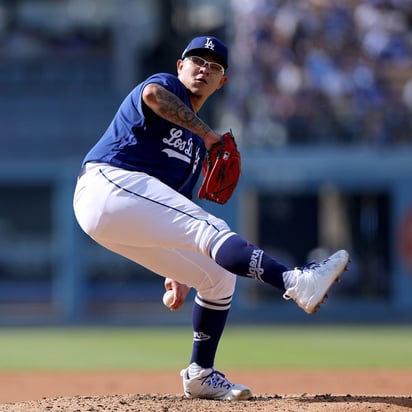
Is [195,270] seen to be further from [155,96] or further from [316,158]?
[316,158]

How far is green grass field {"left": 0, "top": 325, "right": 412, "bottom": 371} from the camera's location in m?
9.42

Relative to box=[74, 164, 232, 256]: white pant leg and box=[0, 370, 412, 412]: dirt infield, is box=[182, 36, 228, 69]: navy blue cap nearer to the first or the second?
box=[74, 164, 232, 256]: white pant leg

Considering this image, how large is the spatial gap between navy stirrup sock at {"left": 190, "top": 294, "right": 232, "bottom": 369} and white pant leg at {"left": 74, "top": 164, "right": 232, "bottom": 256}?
0.63 m

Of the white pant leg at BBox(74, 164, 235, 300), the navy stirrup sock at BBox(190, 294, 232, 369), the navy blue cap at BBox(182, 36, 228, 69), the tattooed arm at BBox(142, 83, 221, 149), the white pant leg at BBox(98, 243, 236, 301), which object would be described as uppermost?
the navy blue cap at BBox(182, 36, 228, 69)

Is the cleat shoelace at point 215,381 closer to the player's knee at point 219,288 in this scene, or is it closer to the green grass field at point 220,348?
the player's knee at point 219,288

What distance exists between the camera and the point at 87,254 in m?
17.2

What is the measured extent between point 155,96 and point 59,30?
15.6 metres

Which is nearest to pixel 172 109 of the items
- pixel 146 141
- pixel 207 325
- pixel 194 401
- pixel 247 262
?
pixel 146 141

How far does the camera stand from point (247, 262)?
172 inches

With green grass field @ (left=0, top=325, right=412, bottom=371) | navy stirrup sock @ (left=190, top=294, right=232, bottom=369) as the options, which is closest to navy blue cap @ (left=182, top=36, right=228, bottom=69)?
navy stirrup sock @ (left=190, top=294, right=232, bottom=369)

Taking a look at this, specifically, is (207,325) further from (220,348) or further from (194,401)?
(220,348)

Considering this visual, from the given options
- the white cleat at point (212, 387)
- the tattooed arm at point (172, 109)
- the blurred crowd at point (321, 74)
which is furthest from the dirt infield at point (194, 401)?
the blurred crowd at point (321, 74)

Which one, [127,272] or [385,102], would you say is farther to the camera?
[127,272]

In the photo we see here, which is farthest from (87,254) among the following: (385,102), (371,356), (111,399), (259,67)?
(111,399)
